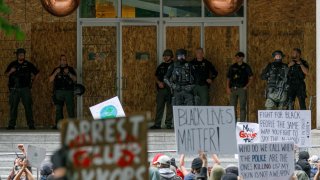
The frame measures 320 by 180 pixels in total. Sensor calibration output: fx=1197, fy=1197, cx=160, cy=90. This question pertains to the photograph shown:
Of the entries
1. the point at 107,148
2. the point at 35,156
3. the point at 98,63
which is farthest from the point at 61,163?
the point at 98,63

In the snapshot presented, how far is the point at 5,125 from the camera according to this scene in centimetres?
2428

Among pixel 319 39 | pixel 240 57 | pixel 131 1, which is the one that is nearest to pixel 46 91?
pixel 131 1

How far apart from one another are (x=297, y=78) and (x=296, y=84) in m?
0.12

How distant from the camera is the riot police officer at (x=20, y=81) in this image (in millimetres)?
22797

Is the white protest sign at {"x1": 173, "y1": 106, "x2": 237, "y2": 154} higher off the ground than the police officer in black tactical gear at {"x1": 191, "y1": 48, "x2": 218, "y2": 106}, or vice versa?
the police officer in black tactical gear at {"x1": 191, "y1": 48, "x2": 218, "y2": 106}

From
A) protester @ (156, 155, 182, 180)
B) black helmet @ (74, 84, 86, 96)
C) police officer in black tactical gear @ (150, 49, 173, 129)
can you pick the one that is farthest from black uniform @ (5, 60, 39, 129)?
protester @ (156, 155, 182, 180)

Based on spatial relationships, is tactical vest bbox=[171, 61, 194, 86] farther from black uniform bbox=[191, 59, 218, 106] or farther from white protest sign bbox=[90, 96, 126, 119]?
white protest sign bbox=[90, 96, 126, 119]

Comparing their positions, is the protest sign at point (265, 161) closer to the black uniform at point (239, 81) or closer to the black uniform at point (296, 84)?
the black uniform at point (296, 84)

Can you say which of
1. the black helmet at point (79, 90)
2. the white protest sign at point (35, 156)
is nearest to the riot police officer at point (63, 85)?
the black helmet at point (79, 90)

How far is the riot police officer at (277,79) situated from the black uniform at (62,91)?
12.2 feet

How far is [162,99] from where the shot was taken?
23203 millimetres

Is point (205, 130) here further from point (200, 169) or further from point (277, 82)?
point (277, 82)

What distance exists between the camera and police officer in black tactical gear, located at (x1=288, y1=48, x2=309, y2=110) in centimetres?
2225

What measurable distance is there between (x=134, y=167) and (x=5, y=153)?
48.0ft
